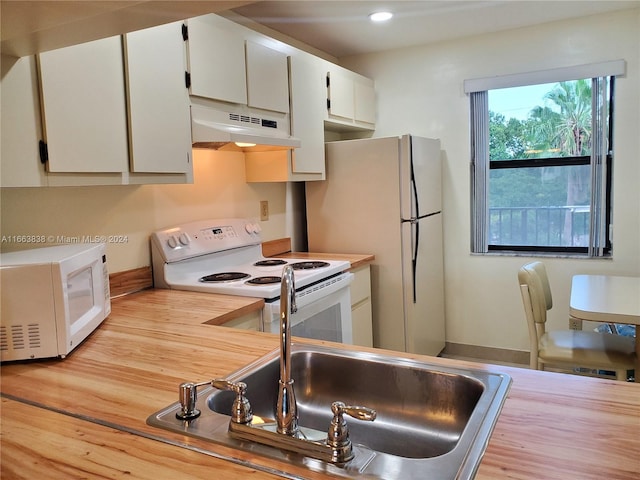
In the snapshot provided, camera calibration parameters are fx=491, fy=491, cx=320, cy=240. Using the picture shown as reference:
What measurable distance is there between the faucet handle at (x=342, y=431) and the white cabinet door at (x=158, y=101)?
51.9 inches

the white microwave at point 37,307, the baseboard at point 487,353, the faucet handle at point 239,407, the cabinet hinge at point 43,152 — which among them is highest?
the cabinet hinge at point 43,152

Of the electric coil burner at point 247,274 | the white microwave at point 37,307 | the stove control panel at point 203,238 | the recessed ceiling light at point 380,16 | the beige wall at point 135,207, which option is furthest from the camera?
the recessed ceiling light at point 380,16

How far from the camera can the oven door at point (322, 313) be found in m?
2.06

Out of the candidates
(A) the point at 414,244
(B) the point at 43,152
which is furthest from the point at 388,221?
(B) the point at 43,152

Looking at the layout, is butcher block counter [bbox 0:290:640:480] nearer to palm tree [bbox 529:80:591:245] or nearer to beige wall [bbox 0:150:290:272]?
beige wall [bbox 0:150:290:272]

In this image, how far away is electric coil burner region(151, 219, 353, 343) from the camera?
7.18ft

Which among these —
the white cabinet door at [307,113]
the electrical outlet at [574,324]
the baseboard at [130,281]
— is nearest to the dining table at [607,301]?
the electrical outlet at [574,324]

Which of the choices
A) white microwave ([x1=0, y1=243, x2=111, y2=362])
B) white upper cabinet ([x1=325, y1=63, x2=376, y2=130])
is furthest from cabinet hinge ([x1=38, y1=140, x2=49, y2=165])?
white upper cabinet ([x1=325, y1=63, x2=376, y2=130])

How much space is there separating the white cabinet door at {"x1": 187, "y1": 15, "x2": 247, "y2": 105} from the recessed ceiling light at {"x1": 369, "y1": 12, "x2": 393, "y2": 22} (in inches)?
37.7

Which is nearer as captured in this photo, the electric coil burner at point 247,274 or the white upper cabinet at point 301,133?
the electric coil burner at point 247,274

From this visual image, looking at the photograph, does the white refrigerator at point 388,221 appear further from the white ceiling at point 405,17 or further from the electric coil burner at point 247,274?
the white ceiling at point 405,17

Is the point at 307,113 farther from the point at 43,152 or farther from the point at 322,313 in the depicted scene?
the point at 43,152

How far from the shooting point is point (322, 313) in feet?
8.00

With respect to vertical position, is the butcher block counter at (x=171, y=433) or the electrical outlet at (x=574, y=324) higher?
the butcher block counter at (x=171, y=433)
